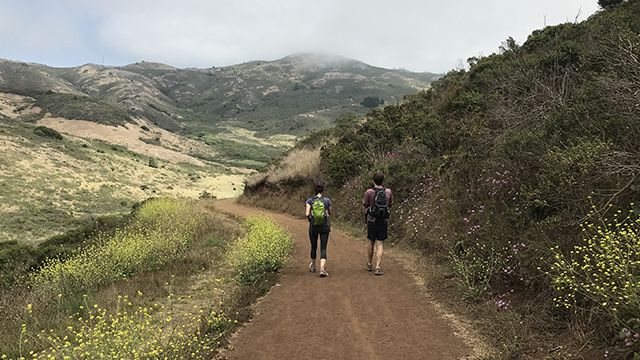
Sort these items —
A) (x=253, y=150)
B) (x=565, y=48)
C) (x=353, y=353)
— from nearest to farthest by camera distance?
1. (x=353, y=353)
2. (x=565, y=48)
3. (x=253, y=150)

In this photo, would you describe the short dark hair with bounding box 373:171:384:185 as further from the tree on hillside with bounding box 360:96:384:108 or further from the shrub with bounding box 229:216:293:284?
the tree on hillside with bounding box 360:96:384:108

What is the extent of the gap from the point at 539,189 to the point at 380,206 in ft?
9.86

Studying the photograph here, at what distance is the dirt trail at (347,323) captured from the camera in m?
5.80

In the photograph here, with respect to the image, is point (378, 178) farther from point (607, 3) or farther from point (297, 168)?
point (297, 168)

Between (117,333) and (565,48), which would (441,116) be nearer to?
(565,48)

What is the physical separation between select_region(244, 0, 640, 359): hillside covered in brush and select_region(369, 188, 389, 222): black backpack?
1.43m

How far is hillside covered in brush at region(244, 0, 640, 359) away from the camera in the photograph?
5.23 m

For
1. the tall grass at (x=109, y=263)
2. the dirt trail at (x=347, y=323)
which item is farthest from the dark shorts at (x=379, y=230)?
the tall grass at (x=109, y=263)

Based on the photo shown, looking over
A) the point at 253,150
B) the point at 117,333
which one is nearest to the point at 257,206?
the point at 117,333

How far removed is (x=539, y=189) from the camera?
24.5ft

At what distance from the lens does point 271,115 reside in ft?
589

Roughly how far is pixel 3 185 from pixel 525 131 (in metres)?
37.2

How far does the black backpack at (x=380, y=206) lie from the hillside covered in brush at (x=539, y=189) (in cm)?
143

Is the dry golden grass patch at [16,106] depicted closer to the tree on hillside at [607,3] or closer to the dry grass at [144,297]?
the dry grass at [144,297]
